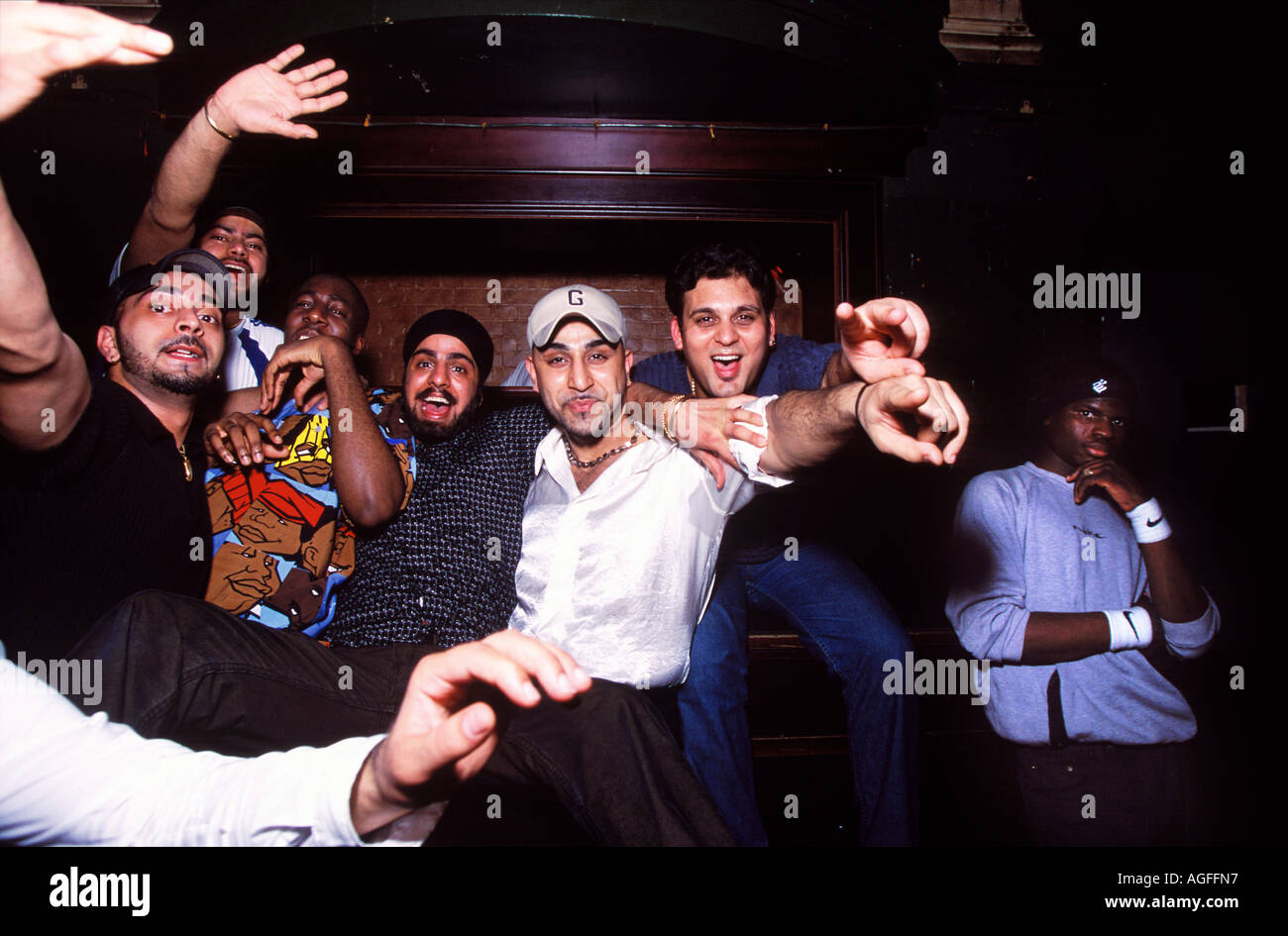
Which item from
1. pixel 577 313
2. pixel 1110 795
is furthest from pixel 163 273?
pixel 1110 795

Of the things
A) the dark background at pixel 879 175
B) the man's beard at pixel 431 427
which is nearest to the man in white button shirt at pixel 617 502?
the man's beard at pixel 431 427

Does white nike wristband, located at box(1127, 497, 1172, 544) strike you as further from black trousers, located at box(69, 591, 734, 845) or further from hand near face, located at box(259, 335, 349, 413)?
hand near face, located at box(259, 335, 349, 413)

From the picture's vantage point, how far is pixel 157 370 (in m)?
1.87

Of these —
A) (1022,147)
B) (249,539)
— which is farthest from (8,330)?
(1022,147)

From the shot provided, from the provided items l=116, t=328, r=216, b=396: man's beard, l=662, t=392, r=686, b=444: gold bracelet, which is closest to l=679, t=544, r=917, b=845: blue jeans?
l=662, t=392, r=686, b=444: gold bracelet

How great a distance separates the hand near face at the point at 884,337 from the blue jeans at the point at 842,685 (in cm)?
96

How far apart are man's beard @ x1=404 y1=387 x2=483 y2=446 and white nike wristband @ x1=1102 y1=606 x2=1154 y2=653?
213 centimetres

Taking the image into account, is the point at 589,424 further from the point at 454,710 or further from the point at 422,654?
the point at 454,710

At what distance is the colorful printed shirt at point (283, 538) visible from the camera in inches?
71.6

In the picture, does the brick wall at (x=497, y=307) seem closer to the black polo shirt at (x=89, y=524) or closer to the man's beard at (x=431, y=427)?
the man's beard at (x=431, y=427)

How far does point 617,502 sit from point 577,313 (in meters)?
0.60

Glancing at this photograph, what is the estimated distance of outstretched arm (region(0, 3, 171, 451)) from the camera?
109 cm
